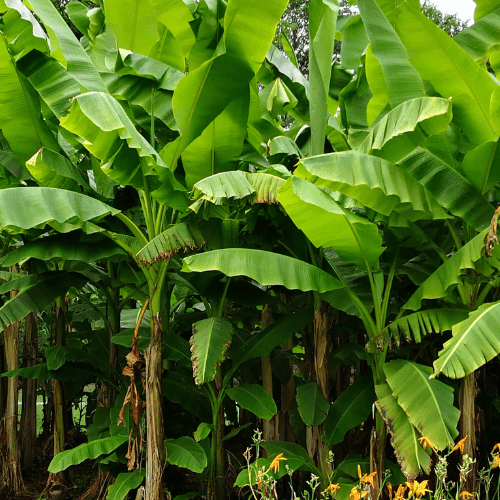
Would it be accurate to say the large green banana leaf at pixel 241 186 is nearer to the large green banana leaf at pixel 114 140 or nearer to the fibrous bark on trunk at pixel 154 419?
the large green banana leaf at pixel 114 140

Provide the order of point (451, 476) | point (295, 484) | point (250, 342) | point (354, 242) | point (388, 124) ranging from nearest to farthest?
point (388, 124), point (354, 242), point (250, 342), point (451, 476), point (295, 484)

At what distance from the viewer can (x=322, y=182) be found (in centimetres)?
346

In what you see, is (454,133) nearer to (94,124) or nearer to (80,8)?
(94,124)

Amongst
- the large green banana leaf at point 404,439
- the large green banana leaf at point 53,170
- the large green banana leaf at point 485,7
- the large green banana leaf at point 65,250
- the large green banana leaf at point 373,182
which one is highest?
the large green banana leaf at point 485,7

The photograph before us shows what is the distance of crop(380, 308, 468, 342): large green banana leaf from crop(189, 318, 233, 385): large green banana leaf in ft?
3.64

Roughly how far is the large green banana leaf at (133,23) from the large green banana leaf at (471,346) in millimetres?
3367

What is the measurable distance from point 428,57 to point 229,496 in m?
3.97

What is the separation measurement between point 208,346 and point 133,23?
2.68 metres

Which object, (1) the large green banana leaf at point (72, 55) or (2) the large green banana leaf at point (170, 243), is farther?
(1) the large green banana leaf at point (72, 55)

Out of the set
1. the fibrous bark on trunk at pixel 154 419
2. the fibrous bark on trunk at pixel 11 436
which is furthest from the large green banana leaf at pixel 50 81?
the fibrous bark on trunk at pixel 11 436

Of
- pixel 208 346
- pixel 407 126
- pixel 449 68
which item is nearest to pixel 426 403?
pixel 208 346

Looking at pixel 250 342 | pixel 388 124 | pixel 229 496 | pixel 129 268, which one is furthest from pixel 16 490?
pixel 388 124

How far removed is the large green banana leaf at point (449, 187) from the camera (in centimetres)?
354

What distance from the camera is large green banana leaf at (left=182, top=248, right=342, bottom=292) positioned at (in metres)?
3.29
